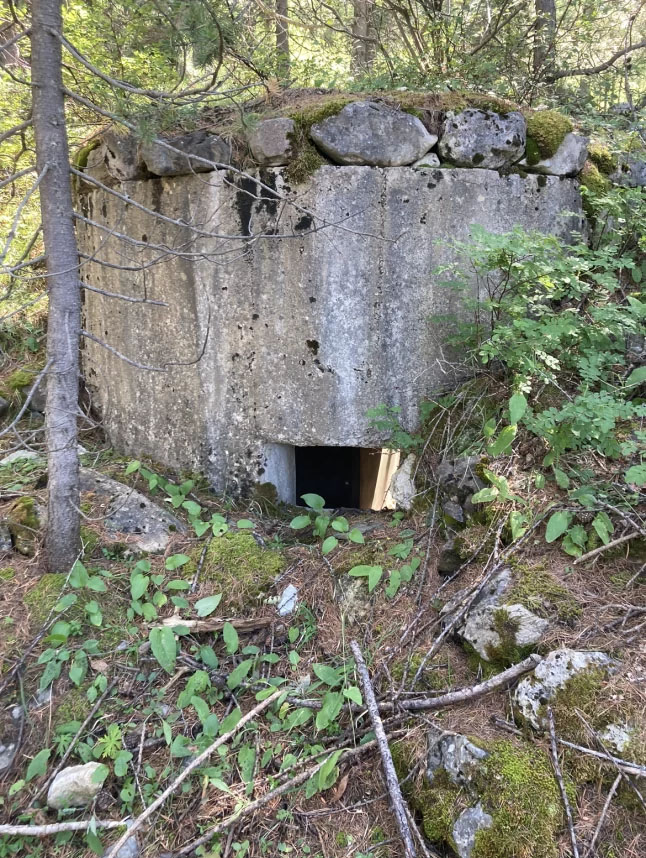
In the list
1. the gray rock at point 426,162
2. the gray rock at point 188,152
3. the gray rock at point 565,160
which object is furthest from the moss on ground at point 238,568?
the gray rock at point 565,160

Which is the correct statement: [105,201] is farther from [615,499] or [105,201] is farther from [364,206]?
[615,499]

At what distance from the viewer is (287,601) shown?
3.07m

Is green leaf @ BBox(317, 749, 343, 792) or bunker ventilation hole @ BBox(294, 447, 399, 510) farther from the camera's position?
bunker ventilation hole @ BBox(294, 447, 399, 510)

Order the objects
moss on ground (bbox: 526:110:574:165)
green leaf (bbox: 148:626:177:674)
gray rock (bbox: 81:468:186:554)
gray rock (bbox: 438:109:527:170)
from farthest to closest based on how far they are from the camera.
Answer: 1. moss on ground (bbox: 526:110:574:165)
2. gray rock (bbox: 438:109:527:170)
3. gray rock (bbox: 81:468:186:554)
4. green leaf (bbox: 148:626:177:674)

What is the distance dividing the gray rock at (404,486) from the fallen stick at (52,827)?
223 centimetres

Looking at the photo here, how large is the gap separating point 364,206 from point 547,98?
273 cm

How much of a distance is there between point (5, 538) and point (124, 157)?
2621mm

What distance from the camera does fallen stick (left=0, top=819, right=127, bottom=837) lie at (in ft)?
6.93

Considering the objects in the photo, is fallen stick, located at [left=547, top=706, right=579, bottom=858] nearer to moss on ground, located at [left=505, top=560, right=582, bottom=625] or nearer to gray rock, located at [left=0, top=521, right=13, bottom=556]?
moss on ground, located at [left=505, top=560, right=582, bottom=625]

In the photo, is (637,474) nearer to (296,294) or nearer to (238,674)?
(238,674)

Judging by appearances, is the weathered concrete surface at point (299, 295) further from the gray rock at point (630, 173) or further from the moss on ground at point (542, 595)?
the moss on ground at point (542, 595)

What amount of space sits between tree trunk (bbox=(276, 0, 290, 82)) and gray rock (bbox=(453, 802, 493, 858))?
15.3 feet

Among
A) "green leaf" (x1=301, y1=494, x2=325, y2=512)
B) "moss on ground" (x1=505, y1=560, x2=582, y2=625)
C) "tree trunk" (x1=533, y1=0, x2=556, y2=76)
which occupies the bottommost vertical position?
"green leaf" (x1=301, y1=494, x2=325, y2=512)

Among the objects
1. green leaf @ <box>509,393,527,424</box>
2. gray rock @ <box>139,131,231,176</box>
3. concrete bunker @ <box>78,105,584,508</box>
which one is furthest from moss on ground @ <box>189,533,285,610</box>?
gray rock @ <box>139,131,231,176</box>
